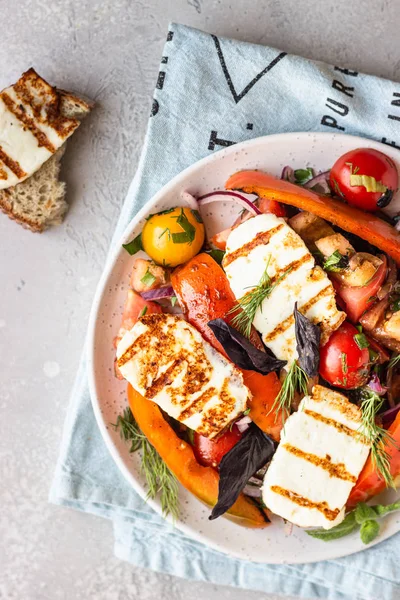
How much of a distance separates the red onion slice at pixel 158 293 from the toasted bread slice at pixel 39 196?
2.12 ft

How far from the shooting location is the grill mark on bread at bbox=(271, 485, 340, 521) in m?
2.70

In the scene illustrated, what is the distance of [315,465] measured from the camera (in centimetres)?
271

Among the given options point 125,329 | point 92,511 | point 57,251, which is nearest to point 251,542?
point 92,511

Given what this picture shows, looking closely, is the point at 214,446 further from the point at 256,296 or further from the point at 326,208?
the point at 326,208

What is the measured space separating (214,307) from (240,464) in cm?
66

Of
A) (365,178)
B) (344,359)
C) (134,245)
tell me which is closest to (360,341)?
(344,359)

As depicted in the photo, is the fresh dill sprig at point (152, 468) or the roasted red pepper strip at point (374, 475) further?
the fresh dill sprig at point (152, 468)

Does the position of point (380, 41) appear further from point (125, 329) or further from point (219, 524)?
point (219, 524)

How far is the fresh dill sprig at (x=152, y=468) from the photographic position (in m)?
2.86

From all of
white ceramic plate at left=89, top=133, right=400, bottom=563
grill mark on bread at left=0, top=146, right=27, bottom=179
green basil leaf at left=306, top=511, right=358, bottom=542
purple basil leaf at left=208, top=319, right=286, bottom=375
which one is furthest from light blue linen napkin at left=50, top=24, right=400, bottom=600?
purple basil leaf at left=208, top=319, right=286, bottom=375

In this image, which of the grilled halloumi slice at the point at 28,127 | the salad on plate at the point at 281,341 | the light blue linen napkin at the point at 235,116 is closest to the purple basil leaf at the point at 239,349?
the salad on plate at the point at 281,341

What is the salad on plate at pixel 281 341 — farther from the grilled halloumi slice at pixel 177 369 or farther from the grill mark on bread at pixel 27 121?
the grill mark on bread at pixel 27 121

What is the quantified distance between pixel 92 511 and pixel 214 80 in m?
2.14

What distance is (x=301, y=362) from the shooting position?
2637 millimetres
